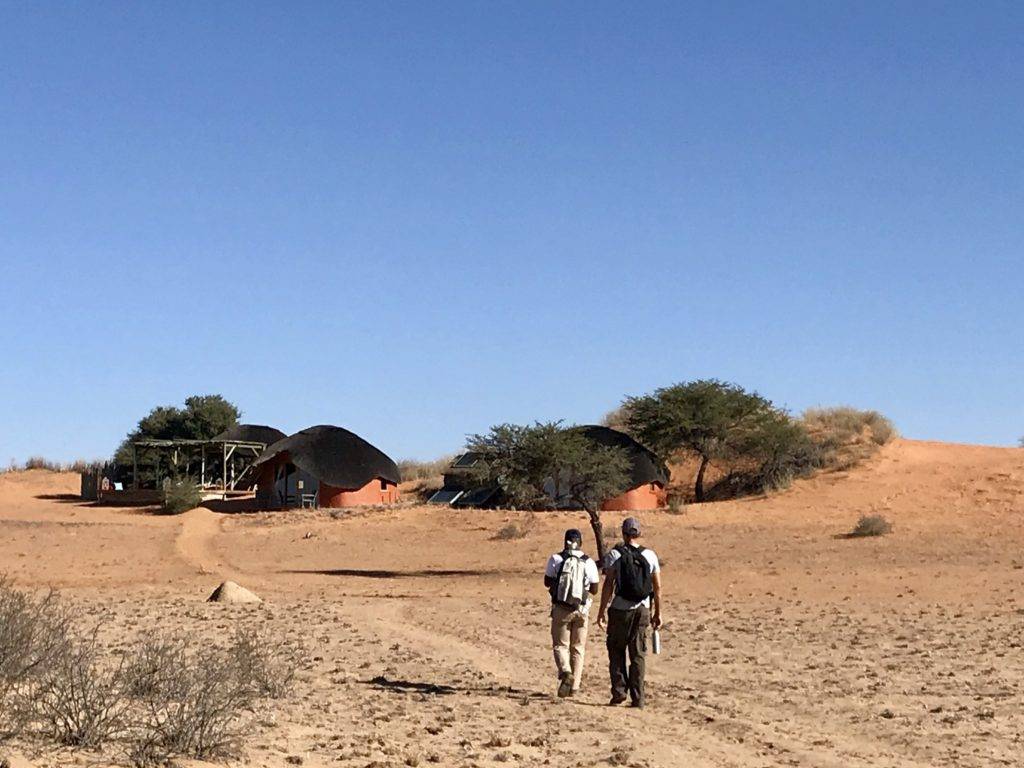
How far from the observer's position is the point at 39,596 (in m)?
23.5

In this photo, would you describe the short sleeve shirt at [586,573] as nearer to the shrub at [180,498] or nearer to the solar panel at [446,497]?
the solar panel at [446,497]

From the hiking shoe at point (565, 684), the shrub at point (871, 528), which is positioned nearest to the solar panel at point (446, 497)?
the shrub at point (871, 528)

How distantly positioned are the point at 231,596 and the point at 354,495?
2961 centimetres

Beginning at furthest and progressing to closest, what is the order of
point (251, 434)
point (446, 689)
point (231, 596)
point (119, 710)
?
point (251, 434) → point (231, 596) → point (446, 689) → point (119, 710)

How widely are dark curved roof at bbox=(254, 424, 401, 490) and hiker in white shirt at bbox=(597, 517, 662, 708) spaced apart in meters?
40.3

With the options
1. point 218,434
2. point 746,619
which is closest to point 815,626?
point 746,619

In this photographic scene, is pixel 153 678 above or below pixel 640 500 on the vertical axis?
below

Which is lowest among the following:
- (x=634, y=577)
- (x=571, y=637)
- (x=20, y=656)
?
(x=571, y=637)

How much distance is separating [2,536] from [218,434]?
960 inches

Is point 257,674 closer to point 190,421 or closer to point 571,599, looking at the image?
point 571,599

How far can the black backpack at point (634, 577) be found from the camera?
38.4ft

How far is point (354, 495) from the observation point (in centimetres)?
5194

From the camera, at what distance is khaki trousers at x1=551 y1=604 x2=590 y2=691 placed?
12.2 m

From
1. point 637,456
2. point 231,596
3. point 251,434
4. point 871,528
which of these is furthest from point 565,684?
point 251,434
